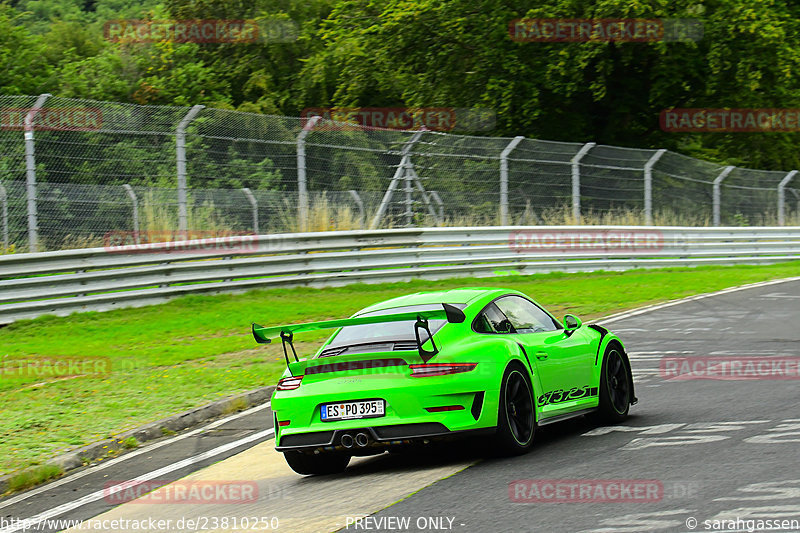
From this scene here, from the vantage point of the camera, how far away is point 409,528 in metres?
5.96

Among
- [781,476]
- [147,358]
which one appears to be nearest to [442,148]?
[147,358]

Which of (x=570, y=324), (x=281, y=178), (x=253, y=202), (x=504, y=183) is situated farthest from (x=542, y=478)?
(x=504, y=183)

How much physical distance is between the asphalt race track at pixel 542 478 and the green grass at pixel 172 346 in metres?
1.06

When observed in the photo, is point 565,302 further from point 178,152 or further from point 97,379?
point 97,379

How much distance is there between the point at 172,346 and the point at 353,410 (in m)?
8.00

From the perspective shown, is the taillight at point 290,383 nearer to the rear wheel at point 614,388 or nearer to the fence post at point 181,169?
the rear wheel at point 614,388

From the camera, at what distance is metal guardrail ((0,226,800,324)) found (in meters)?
17.0

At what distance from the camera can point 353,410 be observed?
7.46 metres

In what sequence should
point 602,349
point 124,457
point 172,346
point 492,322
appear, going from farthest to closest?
A: point 172,346
point 602,349
point 124,457
point 492,322

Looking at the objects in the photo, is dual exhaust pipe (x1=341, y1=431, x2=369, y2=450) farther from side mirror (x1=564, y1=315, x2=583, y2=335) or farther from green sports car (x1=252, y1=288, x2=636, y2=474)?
side mirror (x1=564, y1=315, x2=583, y2=335)

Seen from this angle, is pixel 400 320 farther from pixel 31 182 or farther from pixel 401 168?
pixel 401 168

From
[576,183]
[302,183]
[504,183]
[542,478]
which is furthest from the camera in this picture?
[576,183]

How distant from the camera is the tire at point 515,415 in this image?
7531 mm

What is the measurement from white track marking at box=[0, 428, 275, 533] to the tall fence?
890 centimetres
